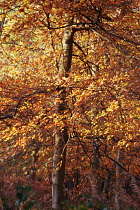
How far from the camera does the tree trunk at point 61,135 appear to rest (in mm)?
8461

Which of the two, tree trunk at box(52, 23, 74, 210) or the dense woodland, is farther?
tree trunk at box(52, 23, 74, 210)

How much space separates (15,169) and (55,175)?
21.8 ft

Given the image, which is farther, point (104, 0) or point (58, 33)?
point (58, 33)

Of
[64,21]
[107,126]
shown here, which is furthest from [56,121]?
[64,21]

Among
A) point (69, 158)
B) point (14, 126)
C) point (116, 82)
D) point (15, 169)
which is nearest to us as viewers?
point (116, 82)

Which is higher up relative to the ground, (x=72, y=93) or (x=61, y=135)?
(x=72, y=93)

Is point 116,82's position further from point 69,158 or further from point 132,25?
point 69,158

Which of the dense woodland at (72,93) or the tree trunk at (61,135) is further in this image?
the tree trunk at (61,135)

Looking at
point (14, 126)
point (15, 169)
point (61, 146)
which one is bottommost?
point (15, 169)

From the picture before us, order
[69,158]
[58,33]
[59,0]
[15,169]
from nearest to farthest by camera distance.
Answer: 1. [59,0]
2. [58,33]
3. [69,158]
4. [15,169]

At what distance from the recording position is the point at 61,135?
29.5 feet

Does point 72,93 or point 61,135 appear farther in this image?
point 61,135

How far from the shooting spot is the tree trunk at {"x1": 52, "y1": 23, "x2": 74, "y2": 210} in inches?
333

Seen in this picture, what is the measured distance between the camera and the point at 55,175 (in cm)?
873
